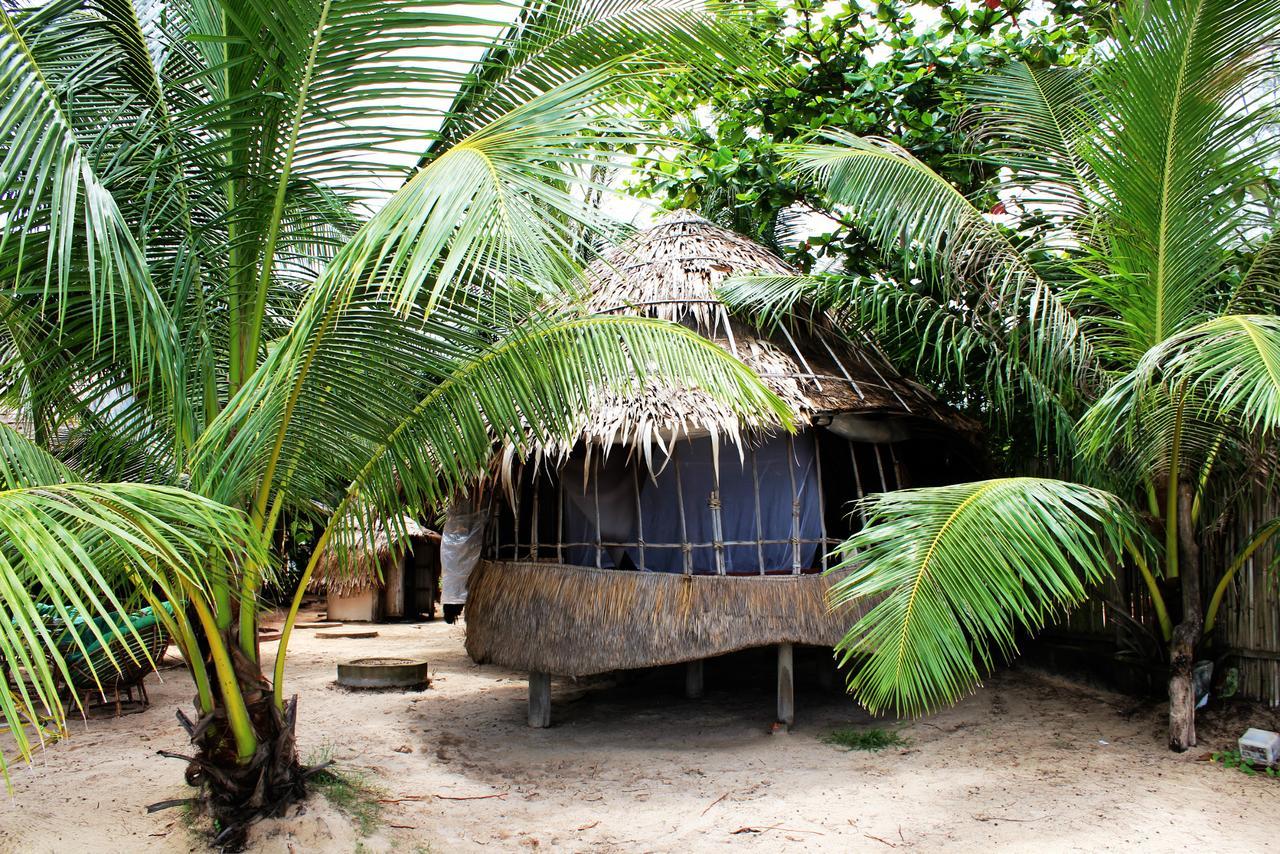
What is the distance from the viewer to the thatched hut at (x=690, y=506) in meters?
5.81

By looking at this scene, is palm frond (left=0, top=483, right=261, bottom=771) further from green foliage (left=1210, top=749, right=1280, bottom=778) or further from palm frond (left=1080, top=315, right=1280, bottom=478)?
green foliage (left=1210, top=749, right=1280, bottom=778)

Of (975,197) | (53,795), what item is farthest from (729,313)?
(53,795)

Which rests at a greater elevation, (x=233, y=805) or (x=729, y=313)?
(x=729, y=313)

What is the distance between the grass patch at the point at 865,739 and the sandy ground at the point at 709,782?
0.34 ft

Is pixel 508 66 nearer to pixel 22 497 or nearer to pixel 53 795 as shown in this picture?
pixel 22 497

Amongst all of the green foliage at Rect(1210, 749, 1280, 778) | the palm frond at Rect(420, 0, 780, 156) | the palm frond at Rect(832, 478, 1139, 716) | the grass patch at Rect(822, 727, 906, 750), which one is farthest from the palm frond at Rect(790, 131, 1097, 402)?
the grass patch at Rect(822, 727, 906, 750)

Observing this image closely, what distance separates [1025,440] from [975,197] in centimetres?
190

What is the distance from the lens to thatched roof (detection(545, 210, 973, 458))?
5766 mm

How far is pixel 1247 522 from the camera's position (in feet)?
17.4

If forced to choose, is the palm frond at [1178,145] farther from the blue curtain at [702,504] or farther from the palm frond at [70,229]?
the palm frond at [70,229]

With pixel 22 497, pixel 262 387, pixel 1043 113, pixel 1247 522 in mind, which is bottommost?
pixel 1247 522

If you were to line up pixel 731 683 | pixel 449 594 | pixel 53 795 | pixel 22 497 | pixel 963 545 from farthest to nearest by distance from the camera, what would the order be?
1. pixel 449 594
2. pixel 731 683
3. pixel 53 795
4. pixel 963 545
5. pixel 22 497

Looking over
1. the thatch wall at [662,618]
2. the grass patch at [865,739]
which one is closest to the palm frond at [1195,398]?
the thatch wall at [662,618]

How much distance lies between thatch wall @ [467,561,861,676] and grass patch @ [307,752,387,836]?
1.57 meters
